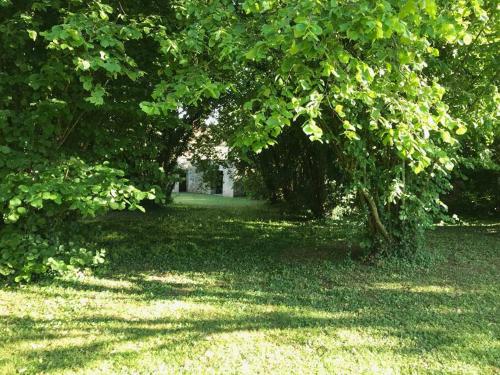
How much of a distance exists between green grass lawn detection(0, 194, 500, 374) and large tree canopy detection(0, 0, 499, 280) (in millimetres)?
854

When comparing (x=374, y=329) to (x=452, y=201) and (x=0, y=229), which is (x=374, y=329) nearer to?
(x=0, y=229)

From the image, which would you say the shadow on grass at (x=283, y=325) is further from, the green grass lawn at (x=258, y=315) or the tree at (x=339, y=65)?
the tree at (x=339, y=65)

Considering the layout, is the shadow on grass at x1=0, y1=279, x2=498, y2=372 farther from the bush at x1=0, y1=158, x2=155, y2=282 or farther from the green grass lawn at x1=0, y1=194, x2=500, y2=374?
the bush at x1=0, y1=158, x2=155, y2=282

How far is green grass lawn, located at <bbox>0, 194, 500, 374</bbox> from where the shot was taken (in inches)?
147

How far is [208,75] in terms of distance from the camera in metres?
4.93

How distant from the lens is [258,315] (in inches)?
190

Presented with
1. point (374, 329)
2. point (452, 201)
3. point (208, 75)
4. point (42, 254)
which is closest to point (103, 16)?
point (208, 75)

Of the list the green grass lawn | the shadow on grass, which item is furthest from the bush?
the shadow on grass

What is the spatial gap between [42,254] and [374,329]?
4.09 m

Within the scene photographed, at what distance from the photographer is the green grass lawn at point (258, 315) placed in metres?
3.74

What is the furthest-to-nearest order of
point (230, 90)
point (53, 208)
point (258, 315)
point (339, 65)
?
point (230, 90) → point (53, 208) → point (258, 315) → point (339, 65)

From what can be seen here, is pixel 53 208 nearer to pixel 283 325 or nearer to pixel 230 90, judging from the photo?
pixel 230 90

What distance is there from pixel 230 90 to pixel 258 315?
293 cm

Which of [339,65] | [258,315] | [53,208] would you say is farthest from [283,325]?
[53,208]
